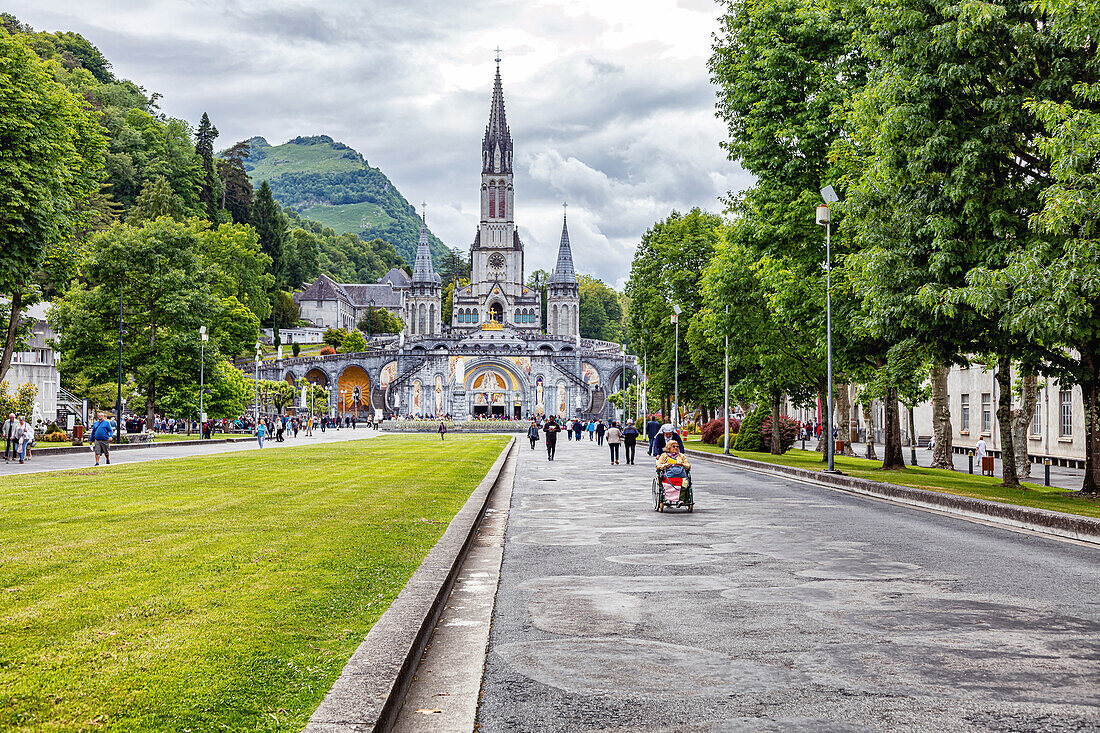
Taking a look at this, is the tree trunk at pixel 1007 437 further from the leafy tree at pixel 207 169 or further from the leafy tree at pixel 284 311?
the leafy tree at pixel 284 311

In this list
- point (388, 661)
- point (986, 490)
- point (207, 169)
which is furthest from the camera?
point (207, 169)

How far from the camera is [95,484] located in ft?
61.5

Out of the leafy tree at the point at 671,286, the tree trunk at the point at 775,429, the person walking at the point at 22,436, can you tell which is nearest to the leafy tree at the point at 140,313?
the person walking at the point at 22,436

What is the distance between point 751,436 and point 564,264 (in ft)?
394

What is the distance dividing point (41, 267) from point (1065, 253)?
27248 millimetres

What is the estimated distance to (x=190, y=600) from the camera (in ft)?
22.9

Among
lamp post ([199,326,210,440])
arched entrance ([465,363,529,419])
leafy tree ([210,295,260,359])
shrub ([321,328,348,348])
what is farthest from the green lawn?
shrub ([321,328,348,348])

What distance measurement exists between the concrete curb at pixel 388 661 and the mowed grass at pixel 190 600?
4.5 inches

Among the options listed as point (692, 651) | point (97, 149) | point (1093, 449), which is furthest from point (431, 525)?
point (97, 149)

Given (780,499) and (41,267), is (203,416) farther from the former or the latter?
(780,499)

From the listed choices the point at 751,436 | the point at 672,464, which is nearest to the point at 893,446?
the point at 672,464

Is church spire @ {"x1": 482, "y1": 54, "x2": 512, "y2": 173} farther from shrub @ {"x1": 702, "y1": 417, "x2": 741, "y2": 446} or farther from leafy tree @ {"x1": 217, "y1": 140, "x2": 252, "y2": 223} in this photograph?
shrub @ {"x1": 702, "y1": 417, "x2": 741, "y2": 446}

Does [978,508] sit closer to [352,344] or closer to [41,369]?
[41,369]

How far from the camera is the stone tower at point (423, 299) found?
158 metres
